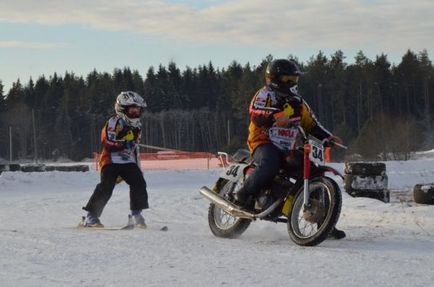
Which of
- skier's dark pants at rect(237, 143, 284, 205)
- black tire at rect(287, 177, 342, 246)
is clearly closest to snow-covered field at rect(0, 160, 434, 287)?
black tire at rect(287, 177, 342, 246)

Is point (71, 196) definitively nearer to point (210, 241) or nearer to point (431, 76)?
point (210, 241)

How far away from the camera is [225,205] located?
752 centimetres

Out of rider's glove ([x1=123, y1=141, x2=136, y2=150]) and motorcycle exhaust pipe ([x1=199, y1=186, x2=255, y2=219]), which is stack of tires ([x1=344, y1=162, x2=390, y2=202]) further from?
motorcycle exhaust pipe ([x1=199, y1=186, x2=255, y2=219])

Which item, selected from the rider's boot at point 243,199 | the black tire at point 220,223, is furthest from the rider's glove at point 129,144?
the rider's boot at point 243,199

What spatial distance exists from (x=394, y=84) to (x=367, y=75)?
5.30 meters

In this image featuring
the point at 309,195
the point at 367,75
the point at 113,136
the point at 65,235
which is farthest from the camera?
the point at 367,75

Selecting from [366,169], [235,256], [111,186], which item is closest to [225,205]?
[235,256]

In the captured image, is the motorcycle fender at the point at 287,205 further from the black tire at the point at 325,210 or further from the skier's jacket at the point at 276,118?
the skier's jacket at the point at 276,118

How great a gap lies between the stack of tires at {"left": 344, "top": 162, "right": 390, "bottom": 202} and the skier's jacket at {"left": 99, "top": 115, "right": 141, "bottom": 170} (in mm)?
4488

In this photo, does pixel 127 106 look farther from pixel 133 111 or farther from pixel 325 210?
pixel 325 210

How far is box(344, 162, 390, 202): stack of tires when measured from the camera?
1198 centimetres

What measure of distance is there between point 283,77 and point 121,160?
3.10 m

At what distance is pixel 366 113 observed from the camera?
100 m

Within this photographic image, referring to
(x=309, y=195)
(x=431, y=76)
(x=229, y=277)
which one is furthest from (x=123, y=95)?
(x=431, y=76)
